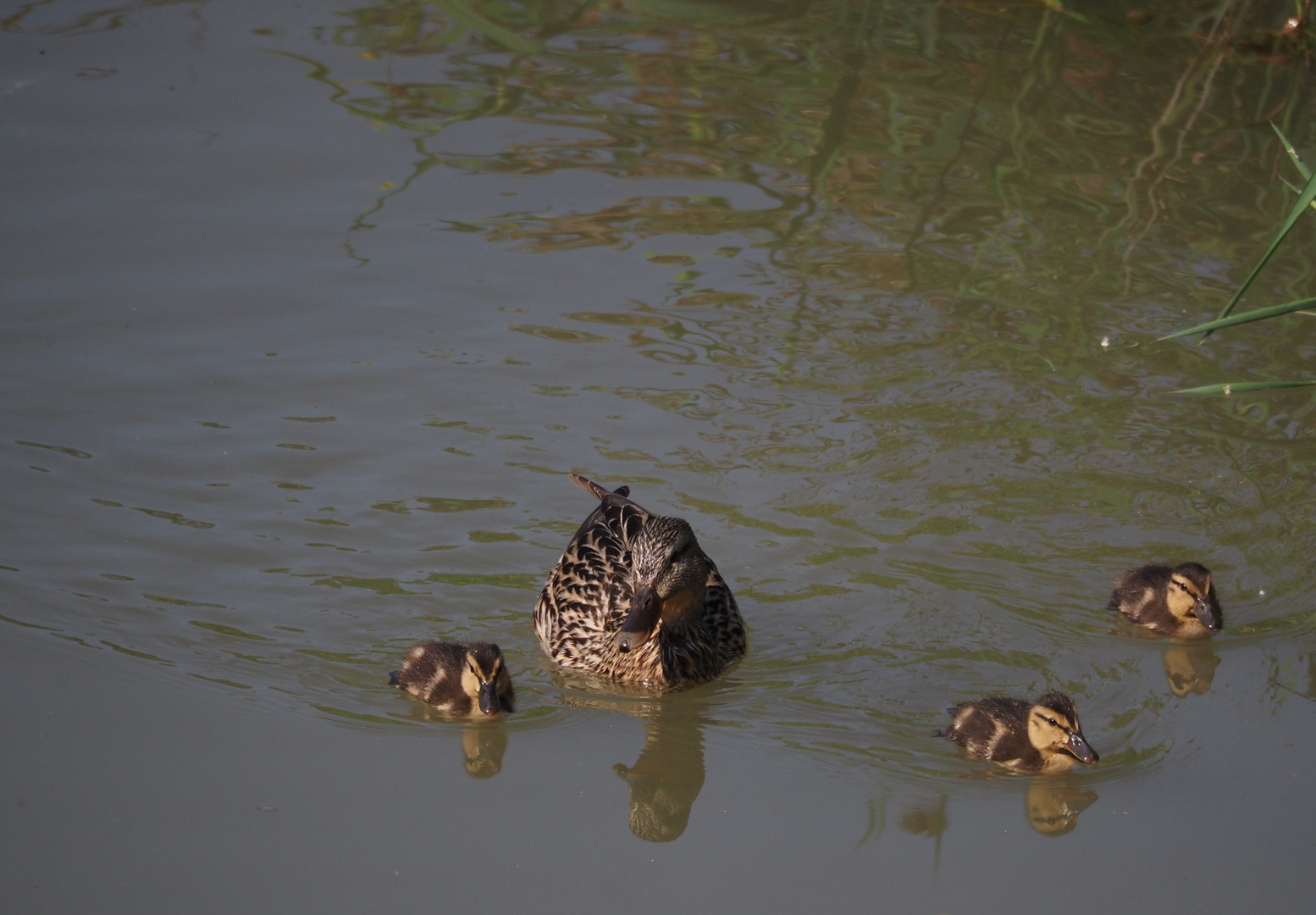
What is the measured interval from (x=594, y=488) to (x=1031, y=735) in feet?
6.35

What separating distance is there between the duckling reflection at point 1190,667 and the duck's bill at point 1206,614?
0.42 ft

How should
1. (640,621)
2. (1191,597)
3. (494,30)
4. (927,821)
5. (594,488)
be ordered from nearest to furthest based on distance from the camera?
(927,821) → (640,621) → (1191,597) → (594,488) → (494,30)

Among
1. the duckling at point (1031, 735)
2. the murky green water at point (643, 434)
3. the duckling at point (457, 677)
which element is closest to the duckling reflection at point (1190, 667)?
the murky green water at point (643, 434)

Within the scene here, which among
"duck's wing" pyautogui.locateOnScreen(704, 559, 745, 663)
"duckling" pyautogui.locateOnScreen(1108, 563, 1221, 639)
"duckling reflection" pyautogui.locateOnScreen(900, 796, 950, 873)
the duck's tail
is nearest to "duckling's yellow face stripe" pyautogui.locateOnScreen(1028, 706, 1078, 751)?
"duckling reflection" pyautogui.locateOnScreen(900, 796, 950, 873)

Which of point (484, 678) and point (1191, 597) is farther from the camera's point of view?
point (1191, 597)

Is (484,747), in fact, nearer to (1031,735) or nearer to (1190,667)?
(1031,735)

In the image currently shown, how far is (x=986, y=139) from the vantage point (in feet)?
28.0

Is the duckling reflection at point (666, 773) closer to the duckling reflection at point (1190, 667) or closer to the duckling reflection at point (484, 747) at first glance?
the duckling reflection at point (484, 747)

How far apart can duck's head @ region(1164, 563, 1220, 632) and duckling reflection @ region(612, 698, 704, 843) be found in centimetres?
164

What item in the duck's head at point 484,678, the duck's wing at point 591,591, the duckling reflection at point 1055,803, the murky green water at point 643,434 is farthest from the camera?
the duck's wing at point 591,591

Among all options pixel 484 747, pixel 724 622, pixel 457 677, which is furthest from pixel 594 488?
pixel 484 747

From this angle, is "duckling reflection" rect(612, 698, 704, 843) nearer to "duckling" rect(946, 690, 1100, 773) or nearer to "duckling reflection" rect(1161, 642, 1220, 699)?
"duckling" rect(946, 690, 1100, 773)

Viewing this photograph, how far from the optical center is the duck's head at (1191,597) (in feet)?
16.7

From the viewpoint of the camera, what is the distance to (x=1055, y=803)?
4.35 meters
